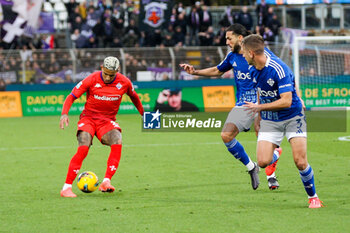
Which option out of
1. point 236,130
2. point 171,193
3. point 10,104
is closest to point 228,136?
point 236,130

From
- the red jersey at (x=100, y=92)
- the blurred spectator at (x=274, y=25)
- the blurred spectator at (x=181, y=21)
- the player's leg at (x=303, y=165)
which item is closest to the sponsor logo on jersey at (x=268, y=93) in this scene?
the player's leg at (x=303, y=165)

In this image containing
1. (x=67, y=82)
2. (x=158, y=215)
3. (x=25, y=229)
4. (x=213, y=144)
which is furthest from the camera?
(x=67, y=82)

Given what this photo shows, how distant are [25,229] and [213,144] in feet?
28.4

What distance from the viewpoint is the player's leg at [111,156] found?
868 centimetres

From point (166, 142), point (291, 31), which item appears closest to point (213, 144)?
point (166, 142)

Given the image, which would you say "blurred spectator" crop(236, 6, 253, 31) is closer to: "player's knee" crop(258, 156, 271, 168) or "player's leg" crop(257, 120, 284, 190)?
"player's leg" crop(257, 120, 284, 190)

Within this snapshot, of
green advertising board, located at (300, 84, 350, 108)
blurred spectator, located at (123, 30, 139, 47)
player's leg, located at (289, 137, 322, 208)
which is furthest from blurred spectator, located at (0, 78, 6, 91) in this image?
player's leg, located at (289, 137, 322, 208)

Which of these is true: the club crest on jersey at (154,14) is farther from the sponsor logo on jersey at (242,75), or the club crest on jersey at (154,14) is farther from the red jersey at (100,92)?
the red jersey at (100,92)

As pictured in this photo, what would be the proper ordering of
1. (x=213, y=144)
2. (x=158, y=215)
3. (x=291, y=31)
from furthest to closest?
1. (x=291, y=31)
2. (x=213, y=144)
3. (x=158, y=215)

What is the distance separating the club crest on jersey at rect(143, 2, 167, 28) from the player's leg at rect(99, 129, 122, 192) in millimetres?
18247

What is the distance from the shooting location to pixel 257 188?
9070 millimetres

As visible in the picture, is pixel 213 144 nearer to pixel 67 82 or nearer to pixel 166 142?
pixel 166 142

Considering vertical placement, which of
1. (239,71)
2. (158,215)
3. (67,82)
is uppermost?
(239,71)

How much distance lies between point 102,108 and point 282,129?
2664 mm
